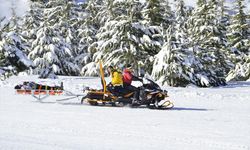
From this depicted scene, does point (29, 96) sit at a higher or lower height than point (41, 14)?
lower

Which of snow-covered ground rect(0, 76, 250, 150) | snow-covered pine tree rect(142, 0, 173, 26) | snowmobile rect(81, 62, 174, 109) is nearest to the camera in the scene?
snow-covered ground rect(0, 76, 250, 150)

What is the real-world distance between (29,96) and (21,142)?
980 centimetres

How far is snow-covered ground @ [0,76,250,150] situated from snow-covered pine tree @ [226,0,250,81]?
85.5 ft

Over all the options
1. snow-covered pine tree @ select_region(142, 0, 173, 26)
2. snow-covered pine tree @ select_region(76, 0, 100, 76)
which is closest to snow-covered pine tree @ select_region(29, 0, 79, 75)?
snow-covered pine tree @ select_region(76, 0, 100, 76)

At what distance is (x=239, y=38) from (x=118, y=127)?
114 ft

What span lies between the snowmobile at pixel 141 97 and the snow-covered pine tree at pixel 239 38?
88.4 ft

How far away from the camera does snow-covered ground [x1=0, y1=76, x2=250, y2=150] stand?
25.8 ft

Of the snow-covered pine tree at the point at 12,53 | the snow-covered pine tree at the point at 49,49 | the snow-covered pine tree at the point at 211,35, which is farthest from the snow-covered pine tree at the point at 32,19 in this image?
the snow-covered pine tree at the point at 211,35

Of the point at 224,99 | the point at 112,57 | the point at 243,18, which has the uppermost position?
the point at 243,18

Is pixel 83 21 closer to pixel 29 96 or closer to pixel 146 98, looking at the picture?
pixel 29 96

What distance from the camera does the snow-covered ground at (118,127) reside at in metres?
7.88

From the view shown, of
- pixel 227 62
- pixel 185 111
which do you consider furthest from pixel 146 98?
pixel 227 62

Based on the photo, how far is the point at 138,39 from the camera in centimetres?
2903

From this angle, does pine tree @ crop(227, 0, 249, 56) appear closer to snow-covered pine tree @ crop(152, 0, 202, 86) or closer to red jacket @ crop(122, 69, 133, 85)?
snow-covered pine tree @ crop(152, 0, 202, 86)
